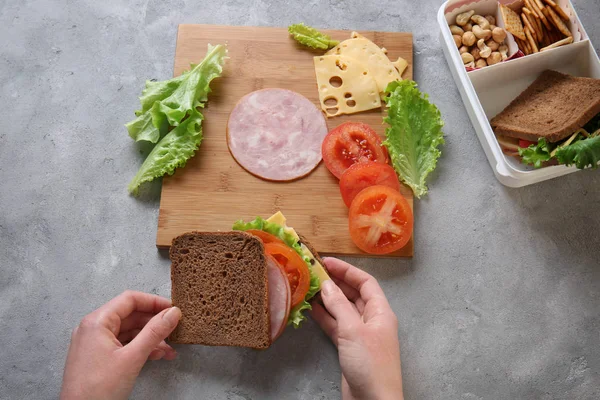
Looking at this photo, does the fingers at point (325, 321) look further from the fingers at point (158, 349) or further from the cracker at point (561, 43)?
the cracker at point (561, 43)

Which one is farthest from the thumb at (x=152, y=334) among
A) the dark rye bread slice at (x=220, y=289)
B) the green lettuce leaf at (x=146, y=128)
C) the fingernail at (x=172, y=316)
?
the green lettuce leaf at (x=146, y=128)

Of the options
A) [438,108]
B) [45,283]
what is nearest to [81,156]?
[45,283]

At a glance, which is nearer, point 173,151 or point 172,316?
point 172,316

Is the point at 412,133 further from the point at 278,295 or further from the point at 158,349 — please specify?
the point at 158,349

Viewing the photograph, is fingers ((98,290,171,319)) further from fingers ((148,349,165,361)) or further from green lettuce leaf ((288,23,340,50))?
green lettuce leaf ((288,23,340,50))

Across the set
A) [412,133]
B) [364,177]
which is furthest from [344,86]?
[364,177]

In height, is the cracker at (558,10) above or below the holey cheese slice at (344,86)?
above
